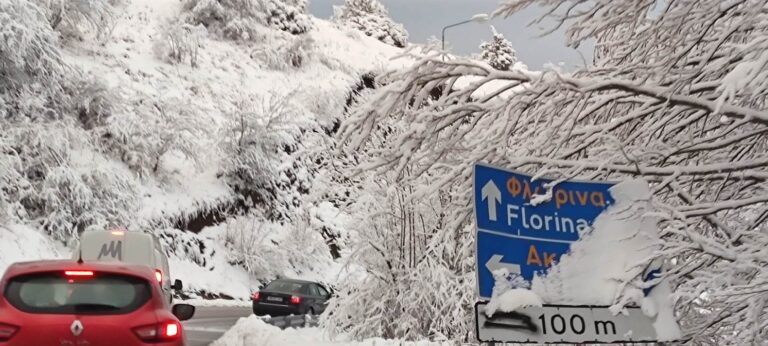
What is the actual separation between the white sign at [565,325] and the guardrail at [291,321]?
36.3ft

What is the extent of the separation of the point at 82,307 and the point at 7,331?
0.55 m

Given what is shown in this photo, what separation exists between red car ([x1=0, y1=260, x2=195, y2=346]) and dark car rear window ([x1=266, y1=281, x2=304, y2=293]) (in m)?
17.0

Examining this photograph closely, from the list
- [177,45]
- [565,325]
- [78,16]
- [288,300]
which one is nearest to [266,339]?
[565,325]

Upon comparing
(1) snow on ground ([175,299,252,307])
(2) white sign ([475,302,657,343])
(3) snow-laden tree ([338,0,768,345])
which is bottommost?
(2) white sign ([475,302,657,343])

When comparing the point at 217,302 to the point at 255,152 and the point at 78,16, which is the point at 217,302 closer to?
the point at 255,152

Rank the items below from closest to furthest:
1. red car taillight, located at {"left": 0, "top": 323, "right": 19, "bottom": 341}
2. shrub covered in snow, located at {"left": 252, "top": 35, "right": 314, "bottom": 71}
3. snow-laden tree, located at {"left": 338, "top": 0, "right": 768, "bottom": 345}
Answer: snow-laden tree, located at {"left": 338, "top": 0, "right": 768, "bottom": 345} < red car taillight, located at {"left": 0, "top": 323, "right": 19, "bottom": 341} < shrub covered in snow, located at {"left": 252, "top": 35, "right": 314, "bottom": 71}

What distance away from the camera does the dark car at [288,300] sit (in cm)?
2322

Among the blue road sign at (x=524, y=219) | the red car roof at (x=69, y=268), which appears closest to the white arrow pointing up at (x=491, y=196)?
the blue road sign at (x=524, y=219)

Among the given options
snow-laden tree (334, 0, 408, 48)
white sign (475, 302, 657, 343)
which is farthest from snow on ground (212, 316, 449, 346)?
snow-laden tree (334, 0, 408, 48)

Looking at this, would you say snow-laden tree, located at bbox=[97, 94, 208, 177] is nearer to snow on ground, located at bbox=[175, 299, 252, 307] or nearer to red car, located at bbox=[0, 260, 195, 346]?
snow on ground, located at bbox=[175, 299, 252, 307]

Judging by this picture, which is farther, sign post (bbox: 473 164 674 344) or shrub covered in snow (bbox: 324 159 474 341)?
shrub covered in snow (bbox: 324 159 474 341)

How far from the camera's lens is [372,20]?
76.1 meters

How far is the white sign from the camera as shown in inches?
199

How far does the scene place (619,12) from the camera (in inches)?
213
